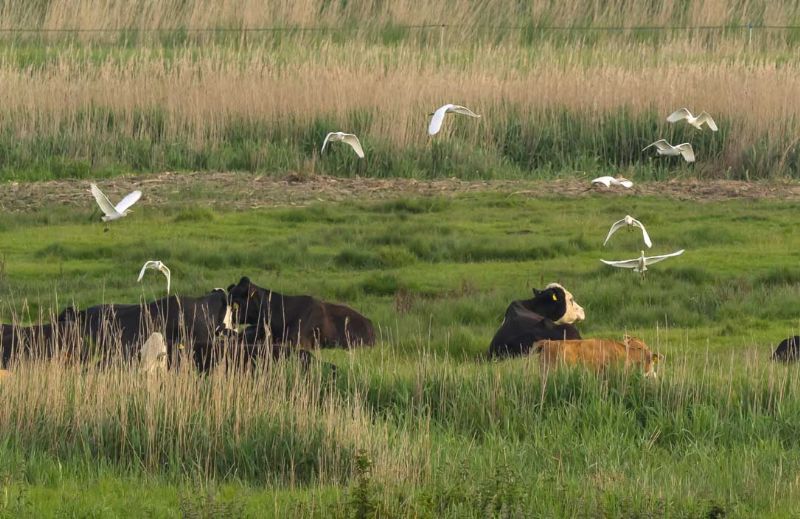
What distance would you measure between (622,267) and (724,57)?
12773mm

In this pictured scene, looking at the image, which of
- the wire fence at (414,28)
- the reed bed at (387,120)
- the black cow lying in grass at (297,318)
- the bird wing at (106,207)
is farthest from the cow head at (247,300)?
the wire fence at (414,28)

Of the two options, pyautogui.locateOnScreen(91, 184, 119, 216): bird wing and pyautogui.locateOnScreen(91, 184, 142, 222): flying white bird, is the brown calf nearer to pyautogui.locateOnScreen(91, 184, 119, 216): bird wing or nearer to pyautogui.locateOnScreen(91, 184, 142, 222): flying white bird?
pyautogui.locateOnScreen(91, 184, 142, 222): flying white bird

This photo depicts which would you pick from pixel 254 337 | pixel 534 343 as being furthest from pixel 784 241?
pixel 254 337

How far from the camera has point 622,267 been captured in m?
13.4

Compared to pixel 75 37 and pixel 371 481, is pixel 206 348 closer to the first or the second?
pixel 371 481

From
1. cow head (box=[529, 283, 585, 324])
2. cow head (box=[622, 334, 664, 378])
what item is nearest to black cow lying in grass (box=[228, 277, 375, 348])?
cow head (box=[529, 283, 585, 324])

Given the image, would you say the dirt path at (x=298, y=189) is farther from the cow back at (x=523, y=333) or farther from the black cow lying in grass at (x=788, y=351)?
the black cow lying in grass at (x=788, y=351)

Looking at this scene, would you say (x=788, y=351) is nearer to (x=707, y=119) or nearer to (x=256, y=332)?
(x=256, y=332)

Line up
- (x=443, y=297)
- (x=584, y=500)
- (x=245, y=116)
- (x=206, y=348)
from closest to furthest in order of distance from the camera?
(x=584, y=500) → (x=206, y=348) → (x=443, y=297) → (x=245, y=116)

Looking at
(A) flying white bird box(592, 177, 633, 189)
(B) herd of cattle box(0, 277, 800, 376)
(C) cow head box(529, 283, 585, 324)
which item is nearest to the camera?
(B) herd of cattle box(0, 277, 800, 376)

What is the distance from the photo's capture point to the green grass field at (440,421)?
688 cm

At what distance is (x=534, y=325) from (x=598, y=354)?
1012 mm

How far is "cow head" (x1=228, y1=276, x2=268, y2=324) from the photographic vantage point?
35.3ft

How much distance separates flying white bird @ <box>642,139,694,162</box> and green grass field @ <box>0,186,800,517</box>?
5.22 metres
